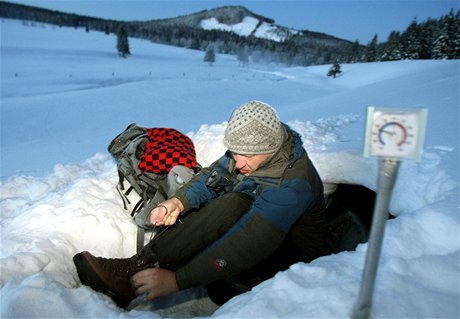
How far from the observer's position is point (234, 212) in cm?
236

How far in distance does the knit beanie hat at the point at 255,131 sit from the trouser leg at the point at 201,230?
417 mm

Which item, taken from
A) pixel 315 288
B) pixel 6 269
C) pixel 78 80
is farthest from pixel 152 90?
pixel 315 288

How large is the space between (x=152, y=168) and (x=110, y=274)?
1.25 m

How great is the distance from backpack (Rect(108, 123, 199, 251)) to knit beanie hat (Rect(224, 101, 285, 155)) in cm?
116

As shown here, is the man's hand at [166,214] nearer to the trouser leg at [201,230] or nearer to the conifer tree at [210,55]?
the trouser leg at [201,230]

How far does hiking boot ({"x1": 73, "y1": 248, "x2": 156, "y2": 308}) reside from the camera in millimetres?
2389

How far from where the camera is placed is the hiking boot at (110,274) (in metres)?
2.39

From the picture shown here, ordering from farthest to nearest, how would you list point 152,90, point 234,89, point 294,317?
1. point 234,89
2. point 152,90
3. point 294,317

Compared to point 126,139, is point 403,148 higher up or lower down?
higher up

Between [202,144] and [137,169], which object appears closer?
[137,169]

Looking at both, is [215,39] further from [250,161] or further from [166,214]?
[250,161]

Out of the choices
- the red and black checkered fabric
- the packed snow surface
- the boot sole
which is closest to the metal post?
the packed snow surface

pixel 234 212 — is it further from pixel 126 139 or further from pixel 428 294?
pixel 126 139

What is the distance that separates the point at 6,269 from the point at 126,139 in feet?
6.13
